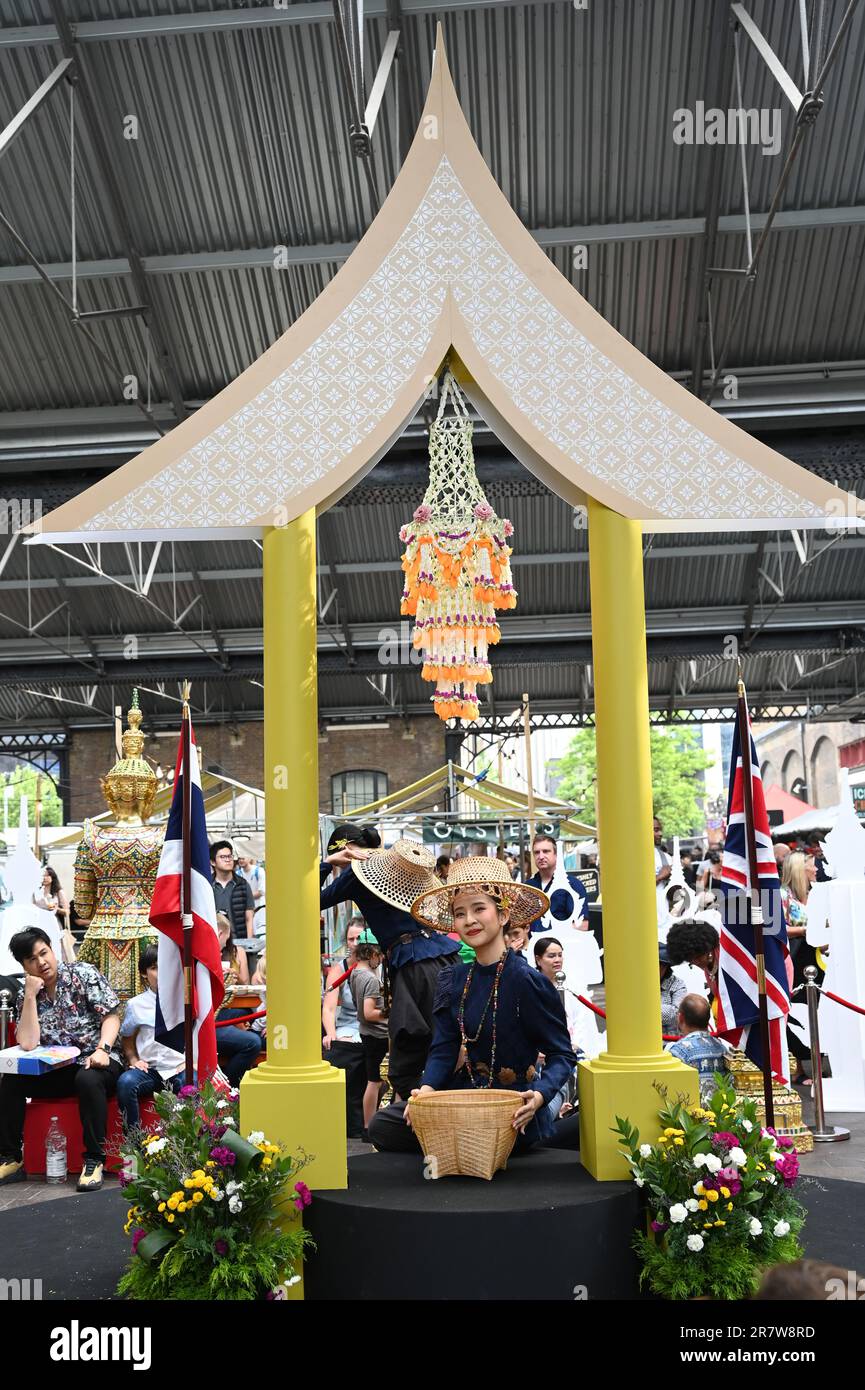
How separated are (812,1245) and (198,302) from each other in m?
10.5

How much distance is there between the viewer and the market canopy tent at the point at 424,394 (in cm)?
Answer: 451

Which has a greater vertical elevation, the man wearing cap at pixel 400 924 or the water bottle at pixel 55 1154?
the man wearing cap at pixel 400 924

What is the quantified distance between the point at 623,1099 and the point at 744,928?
1594 mm

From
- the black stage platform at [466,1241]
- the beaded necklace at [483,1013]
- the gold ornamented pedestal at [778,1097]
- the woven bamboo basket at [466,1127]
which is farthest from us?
the gold ornamented pedestal at [778,1097]

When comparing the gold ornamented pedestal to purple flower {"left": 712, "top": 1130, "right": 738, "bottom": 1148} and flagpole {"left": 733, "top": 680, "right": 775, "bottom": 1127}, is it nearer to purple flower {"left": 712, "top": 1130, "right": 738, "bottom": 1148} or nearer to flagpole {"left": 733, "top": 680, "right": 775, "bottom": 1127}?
flagpole {"left": 733, "top": 680, "right": 775, "bottom": 1127}

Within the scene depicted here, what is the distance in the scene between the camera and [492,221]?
487 cm

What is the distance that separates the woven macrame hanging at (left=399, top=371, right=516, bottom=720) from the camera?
731 cm

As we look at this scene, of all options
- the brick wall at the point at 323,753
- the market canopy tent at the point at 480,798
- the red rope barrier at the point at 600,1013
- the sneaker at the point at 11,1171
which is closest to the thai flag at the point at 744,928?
the red rope barrier at the point at 600,1013

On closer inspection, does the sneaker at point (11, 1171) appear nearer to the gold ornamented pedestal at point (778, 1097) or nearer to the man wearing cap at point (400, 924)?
the man wearing cap at point (400, 924)

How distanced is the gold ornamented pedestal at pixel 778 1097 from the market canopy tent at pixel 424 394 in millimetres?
3272

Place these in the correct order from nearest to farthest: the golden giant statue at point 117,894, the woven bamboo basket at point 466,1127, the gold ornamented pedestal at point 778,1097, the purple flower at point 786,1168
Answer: the purple flower at point 786,1168 → the woven bamboo basket at point 466,1127 → the gold ornamented pedestal at point 778,1097 → the golden giant statue at point 117,894

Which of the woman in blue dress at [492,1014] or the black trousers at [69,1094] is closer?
the woman in blue dress at [492,1014]

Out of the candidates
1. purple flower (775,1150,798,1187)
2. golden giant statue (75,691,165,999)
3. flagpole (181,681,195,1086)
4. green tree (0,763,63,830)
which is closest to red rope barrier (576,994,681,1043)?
purple flower (775,1150,798,1187)
